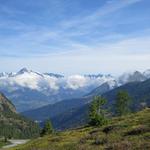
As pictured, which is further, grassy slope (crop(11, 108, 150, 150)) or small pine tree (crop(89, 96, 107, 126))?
small pine tree (crop(89, 96, 107, 126))

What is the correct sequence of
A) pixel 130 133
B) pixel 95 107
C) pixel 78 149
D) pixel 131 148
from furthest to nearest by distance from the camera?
pixel 95 107 → pixel 130 133 → pixel 78 149 → pixel 131 148

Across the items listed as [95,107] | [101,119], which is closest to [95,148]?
[101,119]

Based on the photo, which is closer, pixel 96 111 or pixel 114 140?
pixel 114 140

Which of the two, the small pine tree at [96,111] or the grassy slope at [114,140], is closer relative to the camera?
the grassy slope at [114,140]

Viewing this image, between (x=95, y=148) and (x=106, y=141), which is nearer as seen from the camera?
(x=95, y=148)

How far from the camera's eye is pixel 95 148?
38.8 metres

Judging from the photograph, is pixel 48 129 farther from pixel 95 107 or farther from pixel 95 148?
pixel 95 148

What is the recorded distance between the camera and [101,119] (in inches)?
4700

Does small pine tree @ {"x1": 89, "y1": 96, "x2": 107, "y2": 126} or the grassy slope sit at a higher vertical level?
small pine tree @ {"x1": 89, "y1": 96, "x2": 107, "y2": 126}

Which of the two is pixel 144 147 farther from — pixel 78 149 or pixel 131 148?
pixel 78 149

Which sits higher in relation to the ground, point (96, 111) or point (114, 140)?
point (96, 111)

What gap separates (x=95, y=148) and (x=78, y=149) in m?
2.13

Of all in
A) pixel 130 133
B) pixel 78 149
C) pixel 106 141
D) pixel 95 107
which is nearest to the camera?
pixel 78 149

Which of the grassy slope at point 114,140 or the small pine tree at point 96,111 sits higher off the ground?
the small pine tree at point 96,111
